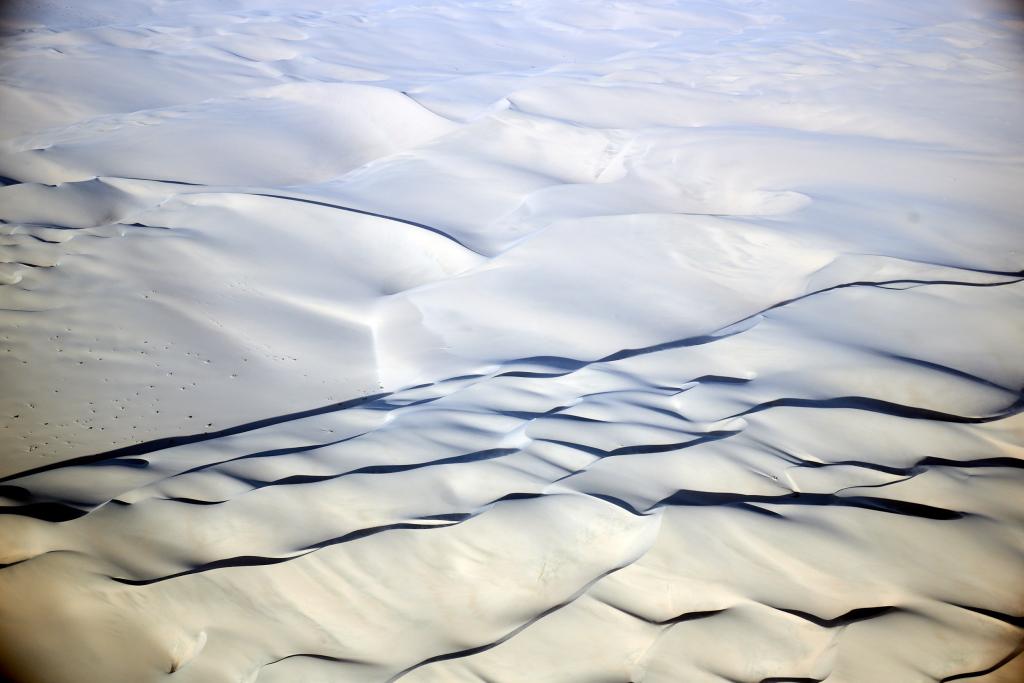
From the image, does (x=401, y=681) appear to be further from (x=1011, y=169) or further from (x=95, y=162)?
(x=1011, y=169)

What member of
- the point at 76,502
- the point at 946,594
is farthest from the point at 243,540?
the point at 946,594

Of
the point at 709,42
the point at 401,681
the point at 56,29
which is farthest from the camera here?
the point at 709,42

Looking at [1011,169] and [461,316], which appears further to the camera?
[1011,169]

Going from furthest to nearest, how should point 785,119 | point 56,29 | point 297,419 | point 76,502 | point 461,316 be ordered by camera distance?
point 56,29, point 785,119, point 461,316, point 297,419, point 76,502

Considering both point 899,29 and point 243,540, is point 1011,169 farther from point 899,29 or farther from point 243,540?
point 899,29

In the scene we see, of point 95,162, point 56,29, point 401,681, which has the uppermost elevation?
point 56,29

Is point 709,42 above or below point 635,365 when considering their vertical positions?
above
